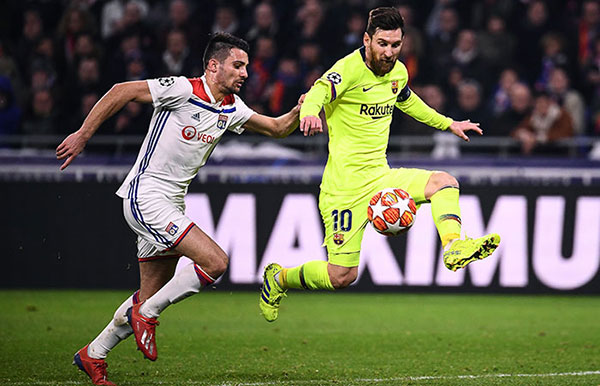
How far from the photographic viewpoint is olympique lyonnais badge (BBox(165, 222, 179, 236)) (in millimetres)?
6141

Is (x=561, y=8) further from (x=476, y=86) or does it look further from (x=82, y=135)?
(x=82, y=135)

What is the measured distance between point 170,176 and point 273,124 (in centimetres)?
84

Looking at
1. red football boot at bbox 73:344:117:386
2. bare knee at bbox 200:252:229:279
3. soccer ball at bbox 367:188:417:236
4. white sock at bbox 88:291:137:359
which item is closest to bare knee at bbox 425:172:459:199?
soccer ball at bbox 367:188:417:236

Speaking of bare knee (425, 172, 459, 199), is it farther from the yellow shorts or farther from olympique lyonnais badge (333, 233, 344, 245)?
olympique lyonnais badge (333, 233, 344, 245)

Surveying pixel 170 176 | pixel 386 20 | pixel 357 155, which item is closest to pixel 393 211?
pixel 357 155

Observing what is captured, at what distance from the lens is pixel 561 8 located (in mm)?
14305

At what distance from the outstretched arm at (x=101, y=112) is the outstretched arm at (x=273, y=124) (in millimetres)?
781

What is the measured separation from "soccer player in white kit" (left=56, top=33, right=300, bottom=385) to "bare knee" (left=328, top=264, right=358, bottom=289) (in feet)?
3.39

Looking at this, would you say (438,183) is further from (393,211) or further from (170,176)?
(170,176)

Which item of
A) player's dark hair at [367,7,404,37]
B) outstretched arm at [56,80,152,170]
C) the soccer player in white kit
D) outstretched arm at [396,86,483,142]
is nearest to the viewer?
outstretched arm at [56,80,152,170]

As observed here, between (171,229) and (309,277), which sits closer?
(171,229)

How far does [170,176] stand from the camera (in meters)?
6.29

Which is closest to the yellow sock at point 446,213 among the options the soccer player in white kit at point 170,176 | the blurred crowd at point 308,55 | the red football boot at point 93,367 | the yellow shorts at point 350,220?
the yellow shorts at point 350,220

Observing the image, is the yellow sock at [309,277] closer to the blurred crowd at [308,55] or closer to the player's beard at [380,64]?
the player's beard at [380,64]
